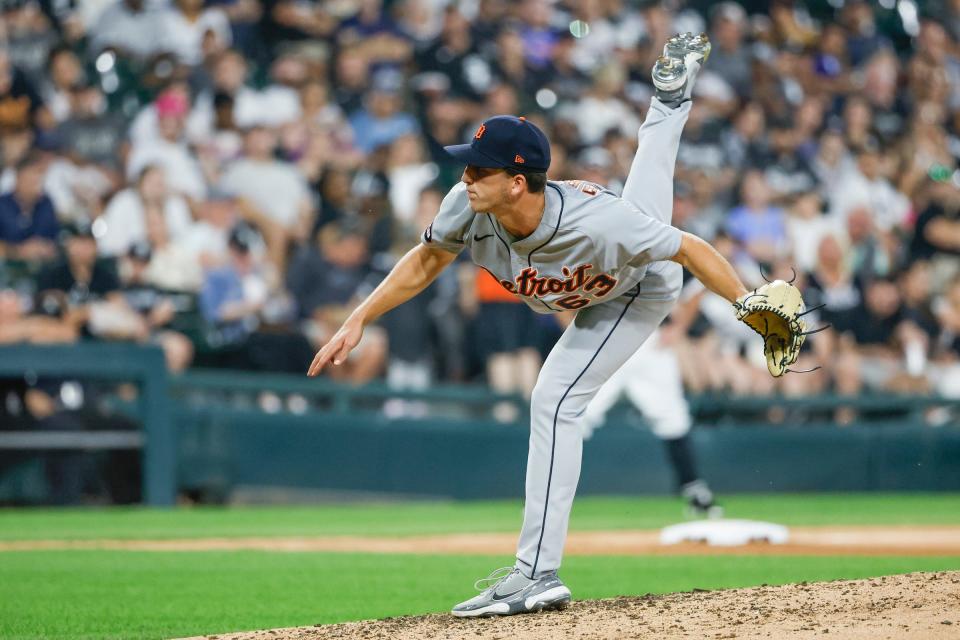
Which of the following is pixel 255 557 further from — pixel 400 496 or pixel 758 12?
pixel 758 12

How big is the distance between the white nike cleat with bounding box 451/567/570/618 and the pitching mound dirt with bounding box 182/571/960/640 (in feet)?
0.15

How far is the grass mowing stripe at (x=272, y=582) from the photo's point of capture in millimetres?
4914

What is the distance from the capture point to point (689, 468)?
30.4ft

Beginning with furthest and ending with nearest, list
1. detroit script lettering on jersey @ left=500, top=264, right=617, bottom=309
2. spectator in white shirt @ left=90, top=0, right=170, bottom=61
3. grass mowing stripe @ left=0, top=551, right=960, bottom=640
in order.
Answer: spectator in white shirt @ left=90, top=0, right=170, bottom=61 → grass mowing stripe @ left=0, top=551, right=960, bottom=640 → detroit script lettering on jersey @ left=500, top=264, right=617, bottom=309

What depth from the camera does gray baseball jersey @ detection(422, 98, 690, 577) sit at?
175 inches

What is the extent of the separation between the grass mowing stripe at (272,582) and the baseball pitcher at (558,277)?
0.80 metres

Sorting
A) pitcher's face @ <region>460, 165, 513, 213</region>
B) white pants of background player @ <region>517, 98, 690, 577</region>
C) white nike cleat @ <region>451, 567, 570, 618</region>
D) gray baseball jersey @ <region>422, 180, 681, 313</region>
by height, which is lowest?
white nike cleat @ <region>451, 567, 570, 618</region>

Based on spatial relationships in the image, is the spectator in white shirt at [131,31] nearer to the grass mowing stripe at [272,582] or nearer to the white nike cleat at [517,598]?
the grass mowing stripe at [272,582]

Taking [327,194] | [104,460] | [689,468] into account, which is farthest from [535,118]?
[104,460]

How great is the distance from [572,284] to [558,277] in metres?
0.06

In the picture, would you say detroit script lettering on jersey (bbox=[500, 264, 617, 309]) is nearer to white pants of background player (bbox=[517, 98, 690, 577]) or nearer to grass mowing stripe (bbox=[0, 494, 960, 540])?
white pants of background player (bbox=[517, 98, 690, 577])

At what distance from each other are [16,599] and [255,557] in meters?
1.70

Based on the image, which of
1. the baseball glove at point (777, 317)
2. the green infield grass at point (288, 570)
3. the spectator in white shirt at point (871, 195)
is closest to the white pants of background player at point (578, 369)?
the baseball glove at point (777, 317)

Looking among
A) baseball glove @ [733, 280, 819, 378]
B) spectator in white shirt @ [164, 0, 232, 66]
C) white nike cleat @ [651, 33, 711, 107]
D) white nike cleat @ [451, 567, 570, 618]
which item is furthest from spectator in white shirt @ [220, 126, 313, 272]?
baseball glove @ [733, 280, 819, 378]
